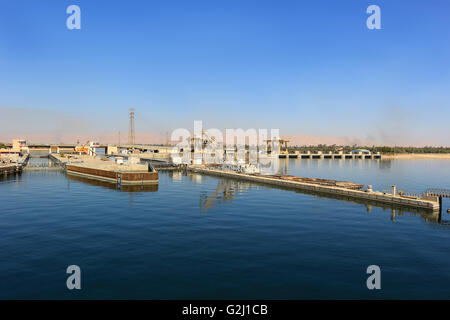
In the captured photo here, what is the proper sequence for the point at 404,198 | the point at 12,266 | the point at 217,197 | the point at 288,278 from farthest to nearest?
the point at 217,197
the point at 404,198
the point at 12,266
the point at 288,278

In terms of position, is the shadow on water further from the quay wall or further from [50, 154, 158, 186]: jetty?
[50, 154, 158, 186]: jetty

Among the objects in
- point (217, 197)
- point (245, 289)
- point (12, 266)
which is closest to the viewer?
point (245, 289)

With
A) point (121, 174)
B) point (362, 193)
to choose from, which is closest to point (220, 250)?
point (362, 193)

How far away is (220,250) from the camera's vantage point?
3172 centimetres

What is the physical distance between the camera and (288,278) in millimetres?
25031

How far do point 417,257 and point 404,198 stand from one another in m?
31.6

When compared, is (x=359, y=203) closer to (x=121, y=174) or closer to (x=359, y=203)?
(x=359, y=203)

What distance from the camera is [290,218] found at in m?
47.4

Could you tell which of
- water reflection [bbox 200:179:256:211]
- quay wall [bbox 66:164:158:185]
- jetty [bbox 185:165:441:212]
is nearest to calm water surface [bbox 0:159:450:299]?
water reflection [bbox 200:179:256:211]

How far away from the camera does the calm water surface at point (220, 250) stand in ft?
76.5

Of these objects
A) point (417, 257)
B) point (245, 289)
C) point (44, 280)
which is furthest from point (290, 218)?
point (44, 280)

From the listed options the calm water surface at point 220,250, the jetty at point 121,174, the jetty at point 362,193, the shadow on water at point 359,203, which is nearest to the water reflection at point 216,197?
the shadow on water at point 359,203

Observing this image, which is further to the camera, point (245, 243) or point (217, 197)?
point (217, 197)
